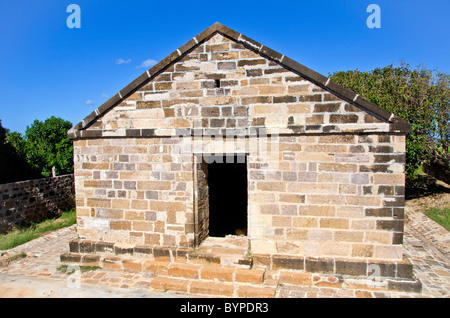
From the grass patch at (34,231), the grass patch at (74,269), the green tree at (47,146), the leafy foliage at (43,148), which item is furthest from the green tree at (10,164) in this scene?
the grass patch at (74,269)

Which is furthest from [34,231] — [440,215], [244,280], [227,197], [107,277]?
[440,215]

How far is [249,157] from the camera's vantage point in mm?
5762

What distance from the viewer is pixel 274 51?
5.58 metres

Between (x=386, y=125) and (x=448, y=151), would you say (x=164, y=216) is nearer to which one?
(x=386, y=125)

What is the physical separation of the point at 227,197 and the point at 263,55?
5900mm

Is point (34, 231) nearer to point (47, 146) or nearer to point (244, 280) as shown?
point (244, 280)

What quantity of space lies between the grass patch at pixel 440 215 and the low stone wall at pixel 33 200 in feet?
46.5

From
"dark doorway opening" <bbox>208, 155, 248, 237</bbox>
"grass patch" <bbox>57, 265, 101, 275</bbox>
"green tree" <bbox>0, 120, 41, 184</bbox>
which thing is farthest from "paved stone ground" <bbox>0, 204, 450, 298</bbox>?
"green tree" <bbox>0, 120, 41, 184</bbox>

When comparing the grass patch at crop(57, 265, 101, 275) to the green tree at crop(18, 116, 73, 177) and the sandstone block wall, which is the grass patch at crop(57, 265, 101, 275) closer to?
the sandstone block wall

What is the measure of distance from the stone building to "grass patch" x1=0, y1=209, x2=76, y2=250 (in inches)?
127

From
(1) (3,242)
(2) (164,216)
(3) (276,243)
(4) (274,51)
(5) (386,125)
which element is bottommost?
(1) (3,242)

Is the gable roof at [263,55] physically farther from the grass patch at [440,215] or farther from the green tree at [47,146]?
the green tree at [47,146]

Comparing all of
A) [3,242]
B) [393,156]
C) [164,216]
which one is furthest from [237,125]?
[3,242]

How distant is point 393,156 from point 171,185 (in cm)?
431
